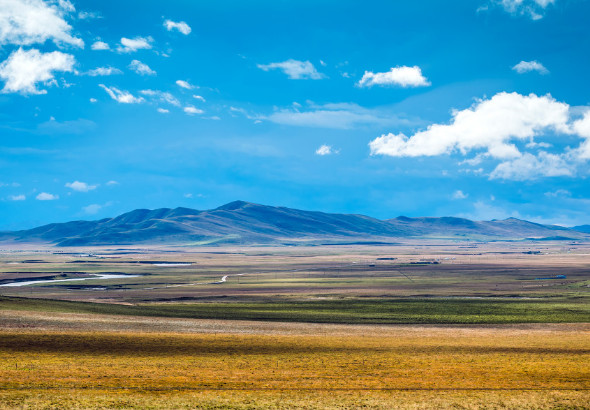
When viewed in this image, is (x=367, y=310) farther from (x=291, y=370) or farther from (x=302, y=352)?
(x=291, y=370)

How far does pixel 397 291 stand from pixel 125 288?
63466 mm

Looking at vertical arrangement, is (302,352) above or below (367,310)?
above

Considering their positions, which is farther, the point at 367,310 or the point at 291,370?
the point at 367,310

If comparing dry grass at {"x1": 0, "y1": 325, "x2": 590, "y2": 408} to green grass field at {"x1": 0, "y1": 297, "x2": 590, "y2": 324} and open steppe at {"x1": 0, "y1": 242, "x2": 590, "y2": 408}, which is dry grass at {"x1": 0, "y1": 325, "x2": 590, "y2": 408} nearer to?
open steppe at {"x1": 0, "y1": 242, "x2": 590, "y2": 408}

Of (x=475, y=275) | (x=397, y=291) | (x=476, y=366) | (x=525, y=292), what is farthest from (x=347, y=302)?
(x=475, y=275)

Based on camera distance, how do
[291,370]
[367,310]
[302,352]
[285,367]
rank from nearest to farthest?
[291,370] < [285,367] < [302,352] < [367,310]

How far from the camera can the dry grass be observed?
30938 millimetres

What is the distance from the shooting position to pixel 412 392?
32.9 m

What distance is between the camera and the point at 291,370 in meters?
39.0

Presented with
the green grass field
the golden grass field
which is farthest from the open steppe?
the green grass field

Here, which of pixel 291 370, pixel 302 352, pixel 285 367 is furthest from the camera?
pixel 302 352

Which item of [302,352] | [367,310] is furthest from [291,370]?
[367,310]

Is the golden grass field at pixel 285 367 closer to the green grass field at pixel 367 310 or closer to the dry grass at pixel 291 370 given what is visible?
the dry grass at pixel 291 370

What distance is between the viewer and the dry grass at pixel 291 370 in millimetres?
30938
